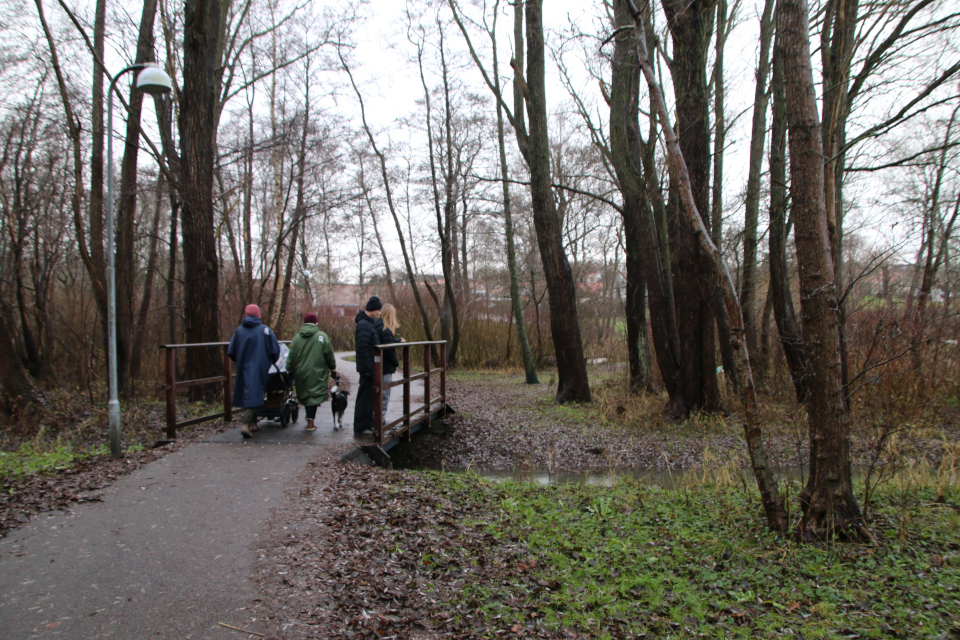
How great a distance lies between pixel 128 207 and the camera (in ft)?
37.9

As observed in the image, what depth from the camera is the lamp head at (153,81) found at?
265 inches

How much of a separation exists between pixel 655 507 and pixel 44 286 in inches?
532

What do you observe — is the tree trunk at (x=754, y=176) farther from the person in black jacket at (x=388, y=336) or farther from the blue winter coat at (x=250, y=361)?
the blue winter coat at (x=250, y=361)

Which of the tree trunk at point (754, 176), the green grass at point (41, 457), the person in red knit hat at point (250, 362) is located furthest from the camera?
the tree trunk at point (754, 176)

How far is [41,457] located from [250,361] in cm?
250

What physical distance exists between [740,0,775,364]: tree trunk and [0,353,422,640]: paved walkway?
9728 millimetres

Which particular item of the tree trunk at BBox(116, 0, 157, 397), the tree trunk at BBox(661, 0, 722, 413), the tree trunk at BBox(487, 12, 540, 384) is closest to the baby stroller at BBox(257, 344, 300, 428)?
the tree trunk at BBox(116, 0, 157, 397)

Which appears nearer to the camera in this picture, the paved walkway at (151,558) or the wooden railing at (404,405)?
the paved walkway at (151,558)

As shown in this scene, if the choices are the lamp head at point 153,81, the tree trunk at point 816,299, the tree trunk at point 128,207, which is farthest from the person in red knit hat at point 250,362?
the tree trunk at point 816,299

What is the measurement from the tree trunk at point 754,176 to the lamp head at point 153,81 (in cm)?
999

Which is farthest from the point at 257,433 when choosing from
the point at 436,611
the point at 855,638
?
the point at 855,638

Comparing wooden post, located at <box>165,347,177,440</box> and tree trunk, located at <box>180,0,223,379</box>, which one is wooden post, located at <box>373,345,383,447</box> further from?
tree trunk, located at <box>180,0,223,379</box>

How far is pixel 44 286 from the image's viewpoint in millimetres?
12773

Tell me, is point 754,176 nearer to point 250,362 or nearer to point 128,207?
point 250,362
